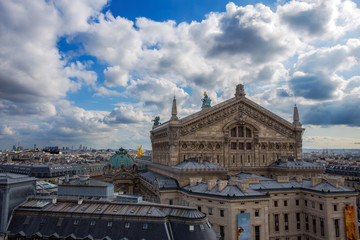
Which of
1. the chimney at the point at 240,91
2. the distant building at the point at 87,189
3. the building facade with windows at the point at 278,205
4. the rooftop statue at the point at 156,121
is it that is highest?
the chimney at the point at 240,91

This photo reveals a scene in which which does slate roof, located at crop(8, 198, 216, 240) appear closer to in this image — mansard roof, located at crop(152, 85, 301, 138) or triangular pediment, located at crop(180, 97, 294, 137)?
mansard roof, located at crop(152, 85, 301, 138)

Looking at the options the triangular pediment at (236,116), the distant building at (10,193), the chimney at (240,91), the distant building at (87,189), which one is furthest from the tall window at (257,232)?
the distant building at (10,193)

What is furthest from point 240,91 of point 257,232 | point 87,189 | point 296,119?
point 87,189

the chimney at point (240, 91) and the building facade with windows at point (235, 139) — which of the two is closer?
the building facade with windows at point (235, 139)

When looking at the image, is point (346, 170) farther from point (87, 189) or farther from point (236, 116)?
point (87, 189)

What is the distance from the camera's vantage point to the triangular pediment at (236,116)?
60.3m

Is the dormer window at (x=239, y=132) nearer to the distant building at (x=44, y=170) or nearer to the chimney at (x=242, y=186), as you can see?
the chimney at (x=242, y=186)

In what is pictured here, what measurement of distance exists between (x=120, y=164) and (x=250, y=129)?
116 feet

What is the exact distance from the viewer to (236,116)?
63.7 metres

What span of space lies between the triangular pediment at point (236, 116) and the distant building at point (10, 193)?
29951 millimetres

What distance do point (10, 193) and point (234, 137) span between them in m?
42.9

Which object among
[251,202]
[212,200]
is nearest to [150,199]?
[212,200]

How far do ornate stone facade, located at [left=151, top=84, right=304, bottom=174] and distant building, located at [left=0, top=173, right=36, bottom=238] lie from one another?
2710cm

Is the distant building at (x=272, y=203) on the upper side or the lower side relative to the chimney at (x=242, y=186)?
lower
